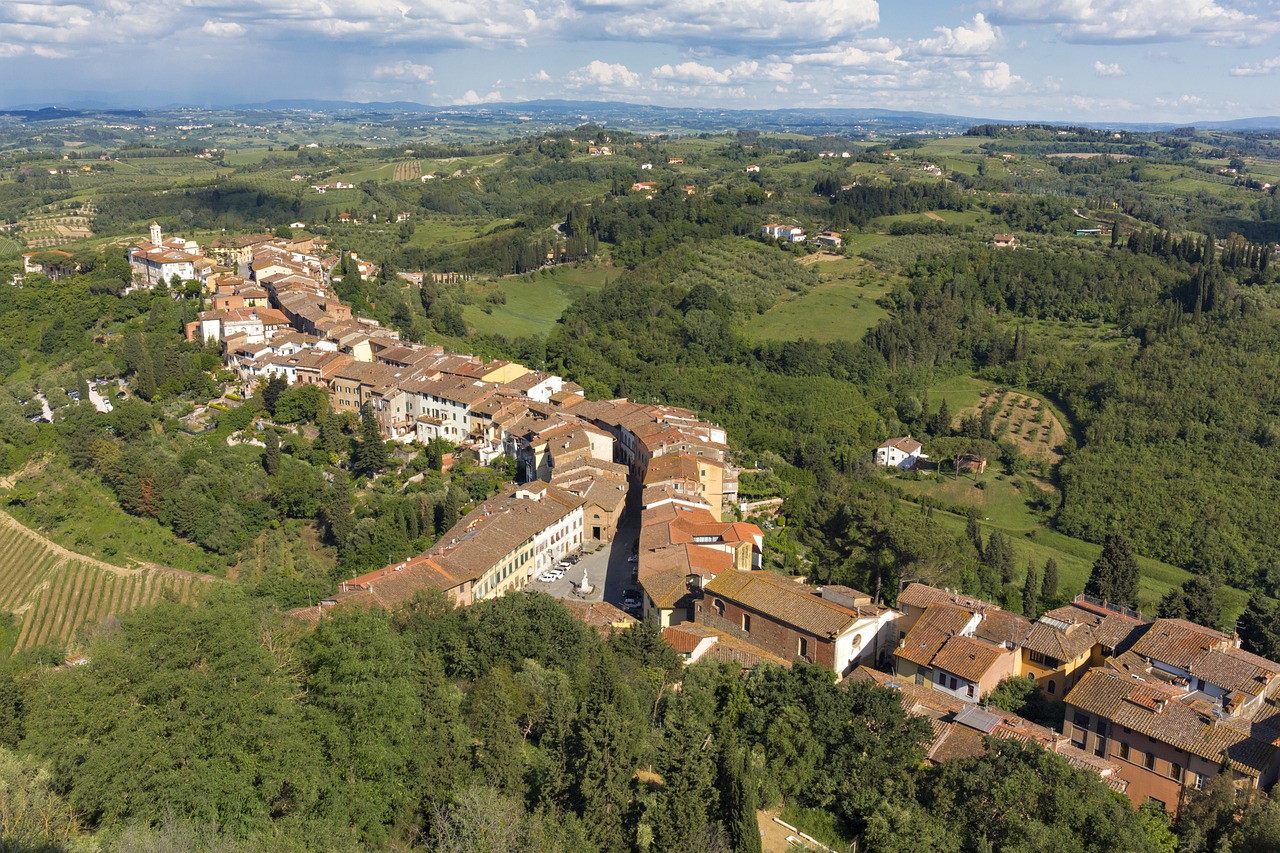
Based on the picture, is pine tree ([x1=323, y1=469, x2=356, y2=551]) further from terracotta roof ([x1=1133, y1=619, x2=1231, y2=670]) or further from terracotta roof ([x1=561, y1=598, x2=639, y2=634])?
terracotta roof ([x1=1133, y1=619, x2=1231, y2=670])

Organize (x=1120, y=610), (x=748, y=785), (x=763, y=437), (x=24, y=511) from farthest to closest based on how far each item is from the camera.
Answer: (x=763, y=437) → (x=24, y=511) → (x=1120, y=610) → (x=748, y=785)

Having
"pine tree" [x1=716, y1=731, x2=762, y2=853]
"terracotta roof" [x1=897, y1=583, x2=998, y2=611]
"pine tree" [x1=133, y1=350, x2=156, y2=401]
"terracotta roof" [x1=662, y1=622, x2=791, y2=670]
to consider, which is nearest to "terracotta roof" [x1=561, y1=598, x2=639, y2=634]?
"terracotta roof" [x1=662, y1=622, x2=791, y2=670]

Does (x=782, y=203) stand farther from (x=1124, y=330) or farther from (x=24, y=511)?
(x=24, y=511)

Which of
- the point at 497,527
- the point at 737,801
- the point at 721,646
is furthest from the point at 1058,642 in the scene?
the point at 497,527

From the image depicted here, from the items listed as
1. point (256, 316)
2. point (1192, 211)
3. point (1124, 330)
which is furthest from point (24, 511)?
point (1192, 211)

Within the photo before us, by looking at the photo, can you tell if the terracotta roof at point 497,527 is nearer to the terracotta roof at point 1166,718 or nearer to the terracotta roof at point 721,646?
the terracotta roof at point 721,646
